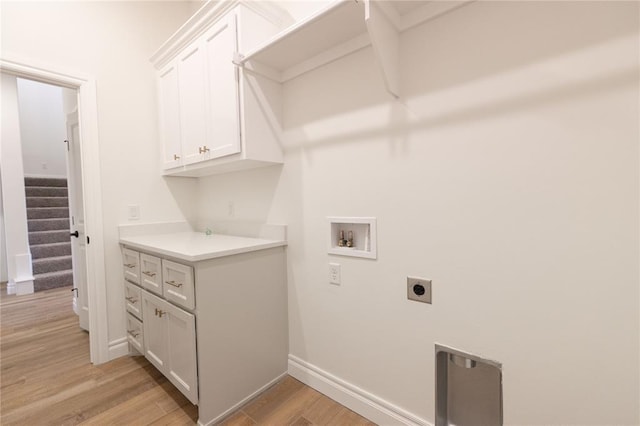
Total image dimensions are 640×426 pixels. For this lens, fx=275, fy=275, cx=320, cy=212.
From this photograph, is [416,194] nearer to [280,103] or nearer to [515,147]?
[515,147]

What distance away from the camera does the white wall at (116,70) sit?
1.82 meters

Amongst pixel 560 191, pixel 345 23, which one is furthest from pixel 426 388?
pixel 345 23

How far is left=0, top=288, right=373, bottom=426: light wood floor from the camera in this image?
4.83 feet

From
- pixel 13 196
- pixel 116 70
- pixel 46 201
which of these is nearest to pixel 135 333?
pixel 116 70

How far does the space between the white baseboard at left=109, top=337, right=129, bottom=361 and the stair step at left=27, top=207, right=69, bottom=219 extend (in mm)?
4075

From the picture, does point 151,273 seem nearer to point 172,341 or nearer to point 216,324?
point 172,341

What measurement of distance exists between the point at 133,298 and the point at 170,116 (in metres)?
1.40

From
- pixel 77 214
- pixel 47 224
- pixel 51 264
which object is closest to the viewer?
pixel 77 214

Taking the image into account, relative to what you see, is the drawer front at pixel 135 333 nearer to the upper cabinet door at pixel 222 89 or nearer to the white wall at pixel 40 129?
the upper cabinet door at pixel 222 89

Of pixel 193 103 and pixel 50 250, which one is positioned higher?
pixel 193 103

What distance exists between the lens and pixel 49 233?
442 centimetres

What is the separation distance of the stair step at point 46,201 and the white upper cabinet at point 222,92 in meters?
4.55

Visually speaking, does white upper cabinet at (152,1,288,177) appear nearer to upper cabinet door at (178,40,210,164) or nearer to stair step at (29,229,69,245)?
upper cabinet door at (178,40,210,164)

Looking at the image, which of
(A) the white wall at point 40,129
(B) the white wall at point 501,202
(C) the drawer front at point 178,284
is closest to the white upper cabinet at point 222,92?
(B) the white wall at point 501,202
